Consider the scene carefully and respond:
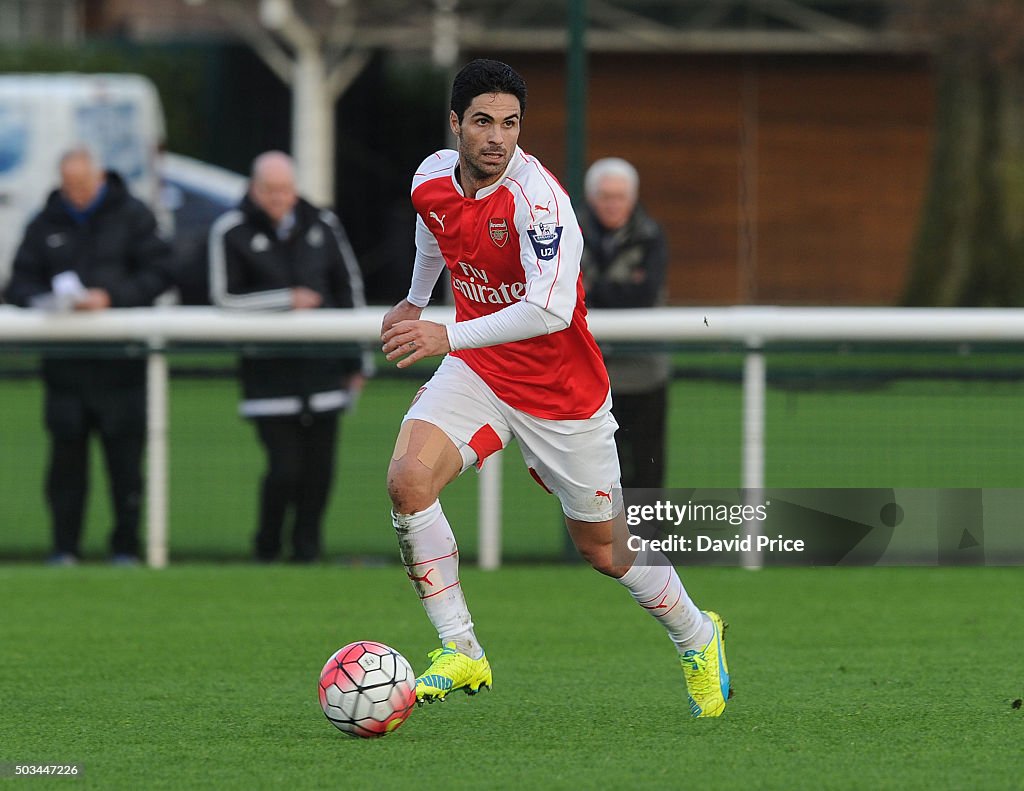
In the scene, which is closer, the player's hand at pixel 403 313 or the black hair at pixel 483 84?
the black hair at pixel 483 84

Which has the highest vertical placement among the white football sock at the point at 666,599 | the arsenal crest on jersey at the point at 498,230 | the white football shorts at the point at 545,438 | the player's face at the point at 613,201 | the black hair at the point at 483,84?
the black hair at the point at 483,84

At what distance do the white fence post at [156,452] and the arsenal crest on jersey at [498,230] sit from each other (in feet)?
13.6

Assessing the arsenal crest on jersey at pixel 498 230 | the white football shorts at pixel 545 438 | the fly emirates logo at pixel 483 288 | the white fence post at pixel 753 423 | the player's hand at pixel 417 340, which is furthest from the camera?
the white fence post at pixel 753 423

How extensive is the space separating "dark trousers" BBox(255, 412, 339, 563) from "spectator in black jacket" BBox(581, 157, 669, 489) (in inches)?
58.5

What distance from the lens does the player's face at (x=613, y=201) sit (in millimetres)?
9633

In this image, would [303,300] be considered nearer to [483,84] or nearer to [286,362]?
[286,362]

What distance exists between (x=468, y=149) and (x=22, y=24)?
34.9 meters

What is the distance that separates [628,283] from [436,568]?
395 cm

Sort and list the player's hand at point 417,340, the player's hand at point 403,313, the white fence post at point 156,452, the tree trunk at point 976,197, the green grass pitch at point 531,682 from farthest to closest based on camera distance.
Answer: the tree trunk at point 976,197 → the white fence post at point 156,452 → the player's hand at point 403,313 → the player's hand at point 417,340 → the green grass pitch at point 531,682

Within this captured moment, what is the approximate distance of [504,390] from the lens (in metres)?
5.98

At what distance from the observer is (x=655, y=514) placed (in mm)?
8148

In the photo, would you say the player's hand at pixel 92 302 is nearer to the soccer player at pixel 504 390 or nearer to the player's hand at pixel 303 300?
the player's hand at pixel 303 300

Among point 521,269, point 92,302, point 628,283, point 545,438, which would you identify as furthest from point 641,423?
point 521,269

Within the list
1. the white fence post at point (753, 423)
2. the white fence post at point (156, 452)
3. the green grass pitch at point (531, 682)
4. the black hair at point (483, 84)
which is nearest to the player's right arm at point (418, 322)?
the black hair at point (483, 84)
